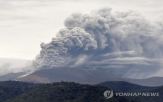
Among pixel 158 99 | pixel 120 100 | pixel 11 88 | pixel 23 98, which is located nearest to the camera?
pixel 120 100

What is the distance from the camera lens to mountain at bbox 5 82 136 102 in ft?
477

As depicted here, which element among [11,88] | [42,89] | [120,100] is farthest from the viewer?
[11,88]

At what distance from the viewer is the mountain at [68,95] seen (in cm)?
14525

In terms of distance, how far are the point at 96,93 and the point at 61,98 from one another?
1229 cm

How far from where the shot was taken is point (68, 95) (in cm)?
15350

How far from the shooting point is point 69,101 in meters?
145

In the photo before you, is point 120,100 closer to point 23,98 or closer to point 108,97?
point 108,97

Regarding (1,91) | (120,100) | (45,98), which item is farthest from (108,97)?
(1,91)

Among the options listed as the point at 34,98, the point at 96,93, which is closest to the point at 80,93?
the point at 96,93

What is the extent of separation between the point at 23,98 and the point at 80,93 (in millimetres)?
20162

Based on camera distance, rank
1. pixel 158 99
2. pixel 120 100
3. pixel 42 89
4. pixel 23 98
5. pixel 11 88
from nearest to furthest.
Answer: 1. pixel 120 100
2. pixel 23 98
3. pixel 42 89
4. pixel 158 99
5. pixel 11 88

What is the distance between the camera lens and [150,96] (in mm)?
188875

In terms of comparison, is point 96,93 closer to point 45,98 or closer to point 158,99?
point 45,98

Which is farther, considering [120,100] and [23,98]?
[23,98]
